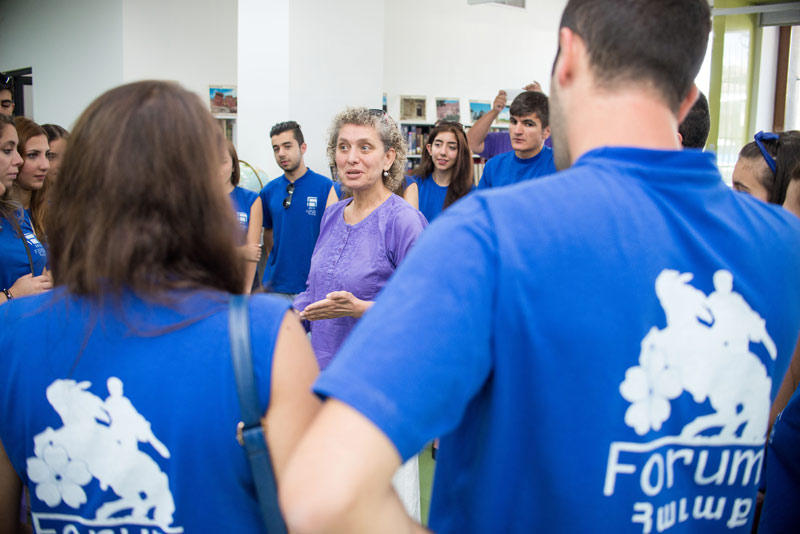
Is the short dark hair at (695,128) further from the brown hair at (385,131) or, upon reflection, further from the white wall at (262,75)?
the white wall at (262,75)

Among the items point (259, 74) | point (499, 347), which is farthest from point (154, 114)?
point (259, 74)

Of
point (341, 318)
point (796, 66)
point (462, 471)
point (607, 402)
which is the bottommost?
point (341, 318)

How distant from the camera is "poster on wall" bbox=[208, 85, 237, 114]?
861cm

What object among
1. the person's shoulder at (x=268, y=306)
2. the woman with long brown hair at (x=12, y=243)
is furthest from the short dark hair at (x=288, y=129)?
the person's shoulder at (x=268, y=306)

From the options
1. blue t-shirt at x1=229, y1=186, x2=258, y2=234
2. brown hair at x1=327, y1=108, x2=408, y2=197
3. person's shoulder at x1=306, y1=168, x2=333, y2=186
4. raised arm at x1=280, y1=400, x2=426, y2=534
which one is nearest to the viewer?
raised arm at x1=280, y1=400, x2=426, y2=534

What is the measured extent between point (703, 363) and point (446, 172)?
13.8 feet

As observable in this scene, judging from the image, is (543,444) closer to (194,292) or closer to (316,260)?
(194,292)

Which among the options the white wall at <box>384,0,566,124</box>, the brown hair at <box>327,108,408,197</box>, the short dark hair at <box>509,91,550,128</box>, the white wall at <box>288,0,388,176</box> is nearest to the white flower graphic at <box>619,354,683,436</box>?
the brown hair at <box>327,108,408,197</box>

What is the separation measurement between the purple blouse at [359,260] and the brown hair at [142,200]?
4.62 feet

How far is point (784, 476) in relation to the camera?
1.44m

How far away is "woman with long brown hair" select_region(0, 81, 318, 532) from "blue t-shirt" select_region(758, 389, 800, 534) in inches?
43.1

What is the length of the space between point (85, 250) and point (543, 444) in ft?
2.39

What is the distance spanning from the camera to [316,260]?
2615mm

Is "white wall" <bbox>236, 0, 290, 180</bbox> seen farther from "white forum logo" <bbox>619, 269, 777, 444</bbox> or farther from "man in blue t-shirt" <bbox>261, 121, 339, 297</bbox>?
"white forum logo" <bbox>619, 269, 777, 444</bbox>
